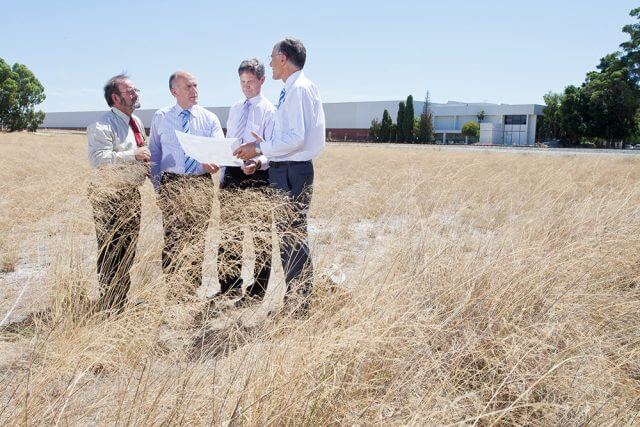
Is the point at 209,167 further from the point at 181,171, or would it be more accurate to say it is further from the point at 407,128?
the point at 407,128

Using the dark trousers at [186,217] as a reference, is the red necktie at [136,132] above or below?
above

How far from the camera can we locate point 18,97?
68.5m

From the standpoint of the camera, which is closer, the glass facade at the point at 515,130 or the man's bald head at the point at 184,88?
the man's bald head at the point at 184,88

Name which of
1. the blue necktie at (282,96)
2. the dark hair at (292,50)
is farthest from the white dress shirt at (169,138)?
the dark hair at (292,50)

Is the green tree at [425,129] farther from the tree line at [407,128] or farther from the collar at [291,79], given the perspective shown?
the collar at [291,79]

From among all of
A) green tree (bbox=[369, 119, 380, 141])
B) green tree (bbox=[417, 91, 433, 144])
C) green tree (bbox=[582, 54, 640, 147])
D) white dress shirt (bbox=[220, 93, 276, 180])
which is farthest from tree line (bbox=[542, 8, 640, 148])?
white dress shirt (bbox=[220, 93, 276, 180])

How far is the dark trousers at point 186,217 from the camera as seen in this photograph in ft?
11.1

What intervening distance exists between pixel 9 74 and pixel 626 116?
2667 inches

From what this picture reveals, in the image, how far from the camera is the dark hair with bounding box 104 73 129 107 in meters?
3.75

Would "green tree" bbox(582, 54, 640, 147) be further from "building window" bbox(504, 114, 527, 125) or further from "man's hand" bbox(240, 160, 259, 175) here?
"man's hand" bbox(240, 160, 259, 175)

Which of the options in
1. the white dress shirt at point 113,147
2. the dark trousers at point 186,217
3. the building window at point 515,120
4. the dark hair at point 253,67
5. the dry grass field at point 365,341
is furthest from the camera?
the building window at point 515,120

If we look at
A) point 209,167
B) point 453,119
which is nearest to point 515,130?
point 453,119

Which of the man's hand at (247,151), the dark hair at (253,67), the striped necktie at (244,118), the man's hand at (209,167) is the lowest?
the man's hand at (209,167)

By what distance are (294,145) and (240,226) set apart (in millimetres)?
650
